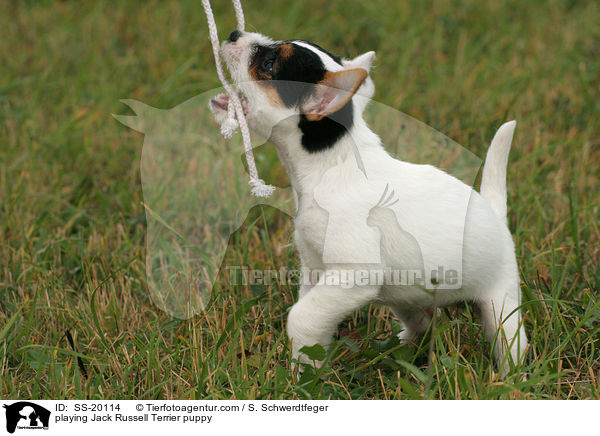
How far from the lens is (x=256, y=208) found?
431 cm

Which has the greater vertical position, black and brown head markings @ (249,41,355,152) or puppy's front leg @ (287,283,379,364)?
black and brown head markings @ (249,41,355,152)

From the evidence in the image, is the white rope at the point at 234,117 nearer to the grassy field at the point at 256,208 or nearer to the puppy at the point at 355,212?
the puppy at the point at 355,212

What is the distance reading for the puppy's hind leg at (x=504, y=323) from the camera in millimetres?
2949

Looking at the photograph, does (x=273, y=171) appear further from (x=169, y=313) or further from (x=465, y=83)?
(x=465, y=83)

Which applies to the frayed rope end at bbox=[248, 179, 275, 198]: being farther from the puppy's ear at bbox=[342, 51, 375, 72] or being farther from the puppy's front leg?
the puppy's ear at bbox=[342, 51, 375, 72]

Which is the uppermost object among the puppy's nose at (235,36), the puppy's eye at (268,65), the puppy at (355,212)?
the puppy's nose at (235,36)

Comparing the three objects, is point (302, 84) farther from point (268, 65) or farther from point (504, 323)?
point (504, 323)

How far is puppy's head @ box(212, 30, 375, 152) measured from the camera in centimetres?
286

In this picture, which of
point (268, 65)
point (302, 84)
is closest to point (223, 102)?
point (268, 65)

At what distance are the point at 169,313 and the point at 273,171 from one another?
1.61 metres

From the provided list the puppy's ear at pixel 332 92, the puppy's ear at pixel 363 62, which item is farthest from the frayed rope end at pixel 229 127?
→ the puppy's ear at pixel 363 62
